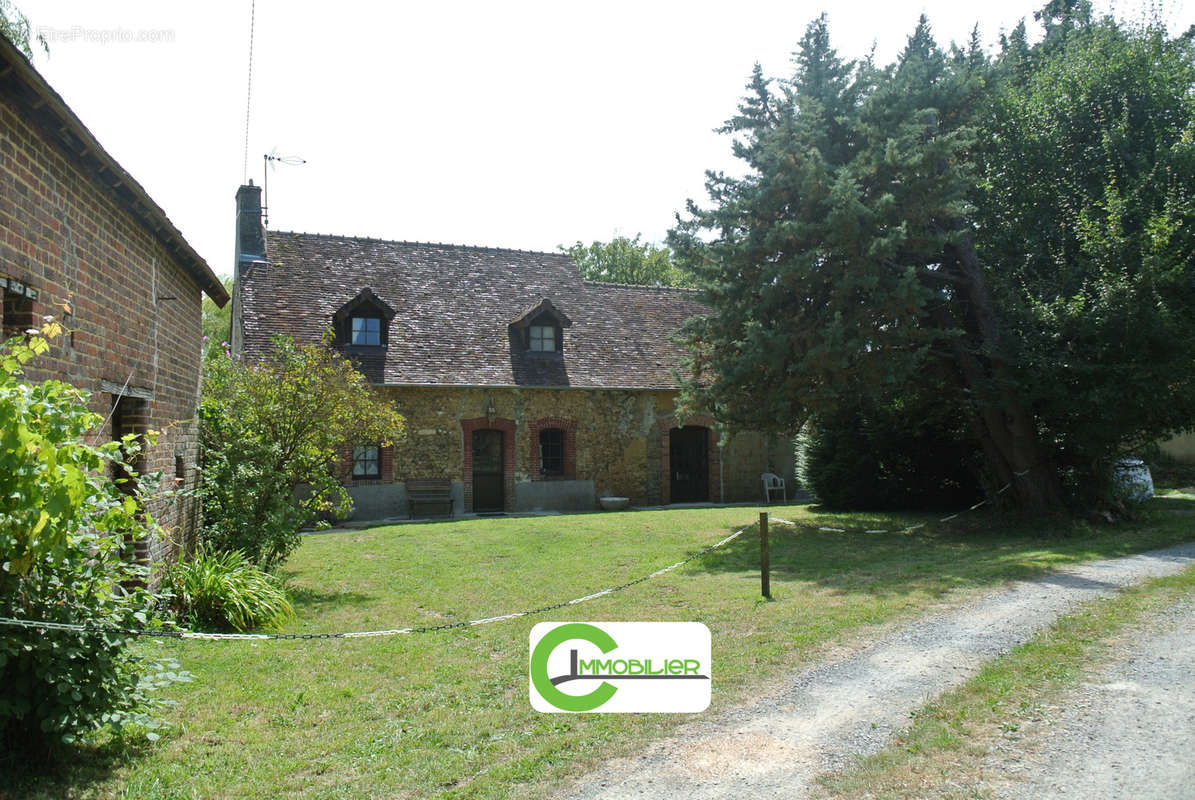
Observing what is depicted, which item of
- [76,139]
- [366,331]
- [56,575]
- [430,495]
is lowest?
[430,495]

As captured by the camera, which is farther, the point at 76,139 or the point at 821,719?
the point at 76,139

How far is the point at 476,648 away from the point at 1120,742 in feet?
15.3

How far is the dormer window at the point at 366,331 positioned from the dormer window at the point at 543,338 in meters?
4.04

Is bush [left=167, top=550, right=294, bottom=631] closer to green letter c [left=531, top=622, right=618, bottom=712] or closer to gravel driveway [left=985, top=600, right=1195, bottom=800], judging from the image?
green letter c [left=531, top=622, right=618, bottom=712]

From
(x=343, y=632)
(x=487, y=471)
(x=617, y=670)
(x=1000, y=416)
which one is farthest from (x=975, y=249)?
(x=343, y=632)

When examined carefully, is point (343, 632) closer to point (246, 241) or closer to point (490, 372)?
Answer: point (490, 372)

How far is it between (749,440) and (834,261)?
10.3 m

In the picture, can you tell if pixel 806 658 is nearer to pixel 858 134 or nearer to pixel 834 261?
pixel 834 261

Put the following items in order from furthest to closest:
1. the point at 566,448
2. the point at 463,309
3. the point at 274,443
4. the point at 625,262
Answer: the point at 625,262
the point at 463,309
the point at 566,448
the point at 274,443

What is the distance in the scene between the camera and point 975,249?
15.7 m

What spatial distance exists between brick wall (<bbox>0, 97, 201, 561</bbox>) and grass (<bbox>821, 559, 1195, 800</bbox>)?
4.32 m

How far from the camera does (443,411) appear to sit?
19562mm

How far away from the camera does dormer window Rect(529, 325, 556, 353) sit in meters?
21.4

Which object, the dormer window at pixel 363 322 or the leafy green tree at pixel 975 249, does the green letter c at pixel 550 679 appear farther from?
the dormer window at pixel 363 322
